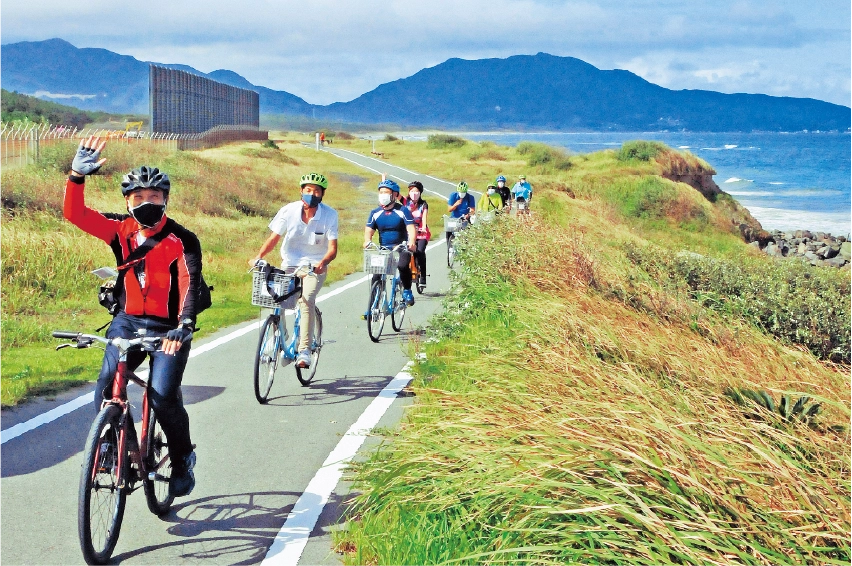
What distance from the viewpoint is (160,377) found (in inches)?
208

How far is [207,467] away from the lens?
689cm

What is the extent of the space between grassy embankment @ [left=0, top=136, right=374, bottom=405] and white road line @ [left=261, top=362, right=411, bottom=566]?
310 cm

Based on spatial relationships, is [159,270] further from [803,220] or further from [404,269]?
[803,220]

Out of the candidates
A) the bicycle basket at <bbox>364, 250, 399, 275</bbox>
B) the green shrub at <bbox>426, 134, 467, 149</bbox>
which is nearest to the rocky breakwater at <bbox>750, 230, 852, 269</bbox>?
the bicycle basket at <bbox>364, 250, 399, 275</bbox>

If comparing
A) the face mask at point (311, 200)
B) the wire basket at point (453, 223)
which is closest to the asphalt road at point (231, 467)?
the face mask at point (311, 200)

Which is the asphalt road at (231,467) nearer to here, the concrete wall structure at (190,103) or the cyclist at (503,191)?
the cyclist at (503,191)

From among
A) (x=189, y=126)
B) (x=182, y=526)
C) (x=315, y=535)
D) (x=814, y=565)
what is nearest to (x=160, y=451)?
(x=182, y=526)

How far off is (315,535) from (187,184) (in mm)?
28826

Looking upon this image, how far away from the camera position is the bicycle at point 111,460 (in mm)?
4801

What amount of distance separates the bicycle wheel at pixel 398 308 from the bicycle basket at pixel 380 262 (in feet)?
3.88

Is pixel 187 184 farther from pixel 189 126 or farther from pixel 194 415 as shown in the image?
pixel 189 126

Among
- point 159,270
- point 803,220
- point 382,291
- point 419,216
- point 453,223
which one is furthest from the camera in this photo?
point 803,220

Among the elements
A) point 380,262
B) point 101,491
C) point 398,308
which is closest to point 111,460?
point 101,491

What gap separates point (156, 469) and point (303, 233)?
3.97 metres
